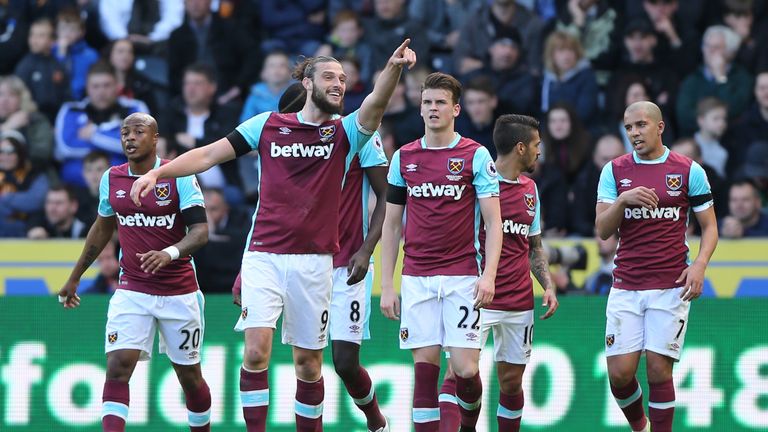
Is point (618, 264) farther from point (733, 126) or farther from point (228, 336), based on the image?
point (733, 126)

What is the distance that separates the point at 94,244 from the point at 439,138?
9.39 feet

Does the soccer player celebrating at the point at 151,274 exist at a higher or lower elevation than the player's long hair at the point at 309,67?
lower

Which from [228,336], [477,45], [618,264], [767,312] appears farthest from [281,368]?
[477,45]

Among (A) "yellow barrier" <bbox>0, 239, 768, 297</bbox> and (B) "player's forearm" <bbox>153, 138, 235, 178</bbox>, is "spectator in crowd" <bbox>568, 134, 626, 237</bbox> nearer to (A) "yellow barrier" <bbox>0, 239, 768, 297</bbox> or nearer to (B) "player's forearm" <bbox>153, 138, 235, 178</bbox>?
(A) "yellow barrier" <bbox>0, 239, 768, 297</bbox>

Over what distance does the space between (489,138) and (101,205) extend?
5525 millimetres

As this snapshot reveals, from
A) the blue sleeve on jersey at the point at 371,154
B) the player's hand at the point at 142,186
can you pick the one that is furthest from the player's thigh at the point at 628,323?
the player's hand at the point at 142,186

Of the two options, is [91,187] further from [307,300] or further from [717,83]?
[717,83]

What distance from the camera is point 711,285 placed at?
1312cm

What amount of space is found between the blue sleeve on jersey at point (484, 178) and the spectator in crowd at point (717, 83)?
6.39m

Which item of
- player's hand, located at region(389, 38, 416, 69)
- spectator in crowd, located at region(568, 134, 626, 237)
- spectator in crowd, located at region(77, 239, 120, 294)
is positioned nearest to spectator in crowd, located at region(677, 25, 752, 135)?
spectator in crowd, located at region(568, 134, 626, 237)

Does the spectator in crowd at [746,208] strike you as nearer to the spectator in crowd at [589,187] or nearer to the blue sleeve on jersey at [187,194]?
the spectator in crowd at [589,187]

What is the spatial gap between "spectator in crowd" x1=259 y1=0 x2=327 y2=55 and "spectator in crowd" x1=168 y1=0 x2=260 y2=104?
37 cm

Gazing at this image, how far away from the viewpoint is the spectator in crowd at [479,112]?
1449 centimetres

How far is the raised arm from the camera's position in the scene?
8242 millimetres
